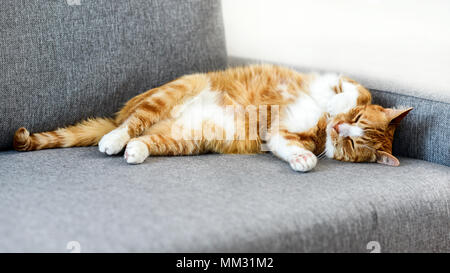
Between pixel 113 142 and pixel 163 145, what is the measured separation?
20 cm

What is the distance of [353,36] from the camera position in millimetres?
2148

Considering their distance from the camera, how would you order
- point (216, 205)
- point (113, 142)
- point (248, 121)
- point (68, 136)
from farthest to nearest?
point (248, 121) → point (68, 136) → point (113, 142) → point (216, 205)

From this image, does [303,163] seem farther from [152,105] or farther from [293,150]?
[152,105]

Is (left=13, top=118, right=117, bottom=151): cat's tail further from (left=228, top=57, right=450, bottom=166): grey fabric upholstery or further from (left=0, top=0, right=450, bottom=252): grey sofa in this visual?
(left=228, top=57, right=450, bottom=166): grey fabric upholstery

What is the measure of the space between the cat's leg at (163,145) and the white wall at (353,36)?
0.83 m

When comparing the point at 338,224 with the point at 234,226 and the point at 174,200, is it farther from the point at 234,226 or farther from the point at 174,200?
the point at 174,200

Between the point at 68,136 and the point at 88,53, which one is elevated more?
the point at 88,53

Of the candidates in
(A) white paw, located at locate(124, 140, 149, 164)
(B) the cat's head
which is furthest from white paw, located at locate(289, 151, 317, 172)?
(A) white paw, located at locate(124, 140, 149, 164)

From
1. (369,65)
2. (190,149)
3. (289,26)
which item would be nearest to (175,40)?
(190,149)

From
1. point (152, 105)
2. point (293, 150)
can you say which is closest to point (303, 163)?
point (293, 150)

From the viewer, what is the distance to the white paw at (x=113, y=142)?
5.23 ft

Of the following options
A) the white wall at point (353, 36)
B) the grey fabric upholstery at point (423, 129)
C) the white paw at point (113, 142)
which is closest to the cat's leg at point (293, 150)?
the grey fabric upholstery at point (423, 129)

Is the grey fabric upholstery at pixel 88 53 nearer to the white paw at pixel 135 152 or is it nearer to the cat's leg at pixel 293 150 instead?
the white paw at pixel 135 152
